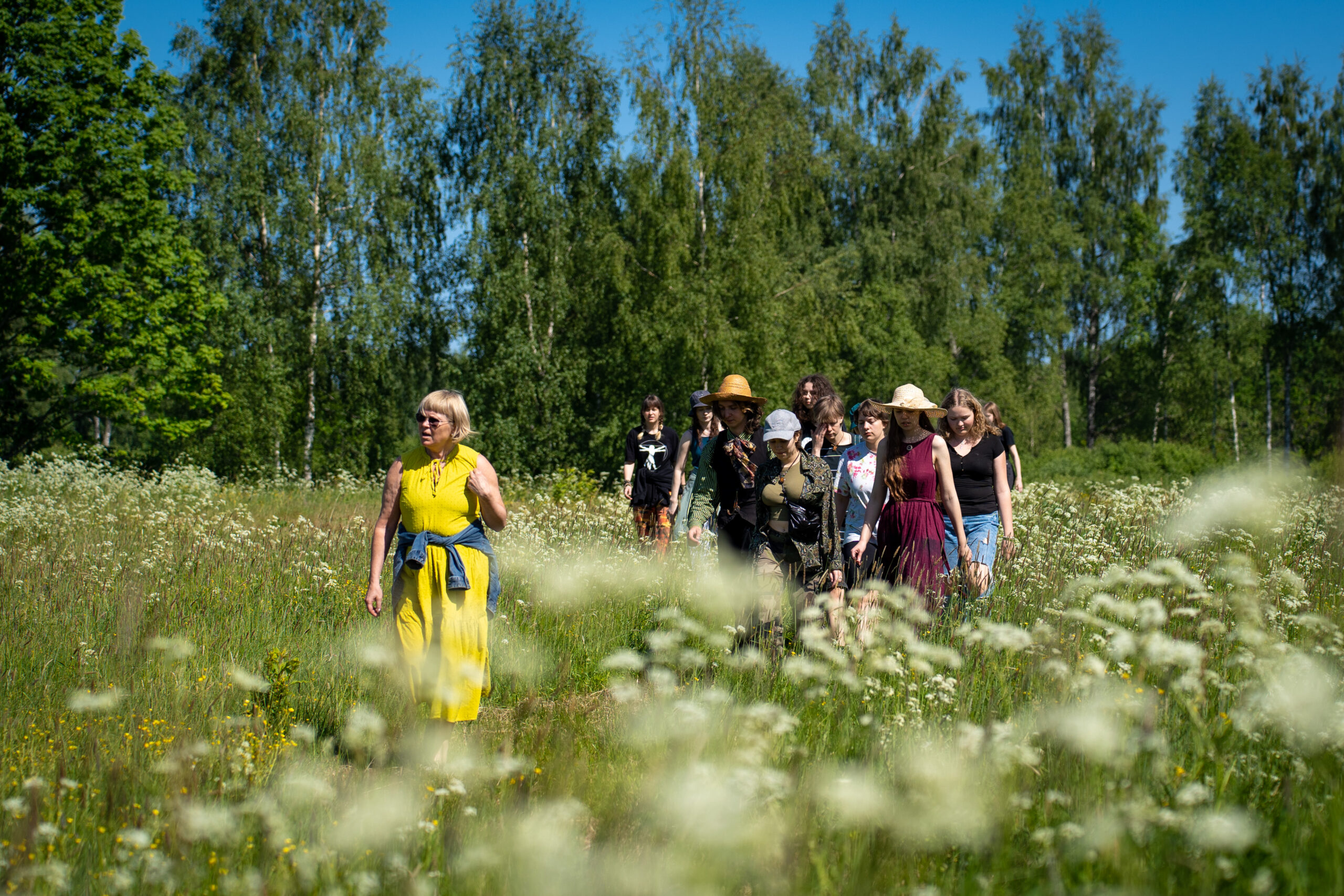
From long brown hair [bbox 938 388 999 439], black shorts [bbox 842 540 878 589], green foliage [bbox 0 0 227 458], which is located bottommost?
black shorts [bbox 842 540 878 589]

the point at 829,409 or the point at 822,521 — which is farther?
the point at 829,409

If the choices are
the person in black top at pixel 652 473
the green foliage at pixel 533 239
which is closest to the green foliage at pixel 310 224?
the green foliage at pixel 533 239

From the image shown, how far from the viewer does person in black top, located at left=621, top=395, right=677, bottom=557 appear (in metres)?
8.84

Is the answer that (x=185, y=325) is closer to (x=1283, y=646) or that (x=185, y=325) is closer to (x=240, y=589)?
(x=240, y=589)

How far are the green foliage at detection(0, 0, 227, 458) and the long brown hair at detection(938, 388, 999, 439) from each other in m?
20.5

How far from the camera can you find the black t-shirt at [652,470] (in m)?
8.89

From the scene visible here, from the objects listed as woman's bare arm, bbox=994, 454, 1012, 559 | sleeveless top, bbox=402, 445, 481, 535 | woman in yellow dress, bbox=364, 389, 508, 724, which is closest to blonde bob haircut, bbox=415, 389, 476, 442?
woman in yellow dress, bbox=364, 389, 508, 724

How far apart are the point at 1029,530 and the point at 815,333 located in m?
15.5

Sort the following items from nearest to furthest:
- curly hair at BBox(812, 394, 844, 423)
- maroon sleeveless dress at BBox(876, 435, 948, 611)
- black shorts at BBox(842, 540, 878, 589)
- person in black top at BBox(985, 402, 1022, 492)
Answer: maroon sleeveless dress at BBox(876, 435, 948, 611), black shorts at BBox(842, 540, 878, 589), curly hair at BBox(812, 394, 844, 423), person in black top at BBox(985, 402, 1022, 492)

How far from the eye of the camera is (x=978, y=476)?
6.29 m

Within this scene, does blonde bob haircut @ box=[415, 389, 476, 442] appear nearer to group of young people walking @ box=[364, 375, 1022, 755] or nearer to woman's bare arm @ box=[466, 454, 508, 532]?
group of young people walking @ box=[364, 375, 1022, 755]

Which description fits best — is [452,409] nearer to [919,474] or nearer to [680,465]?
[919,474]

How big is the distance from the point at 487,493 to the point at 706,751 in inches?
68.5

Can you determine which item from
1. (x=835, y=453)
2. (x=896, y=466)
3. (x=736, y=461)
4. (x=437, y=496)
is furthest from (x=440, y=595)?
(x=835, y=453)
